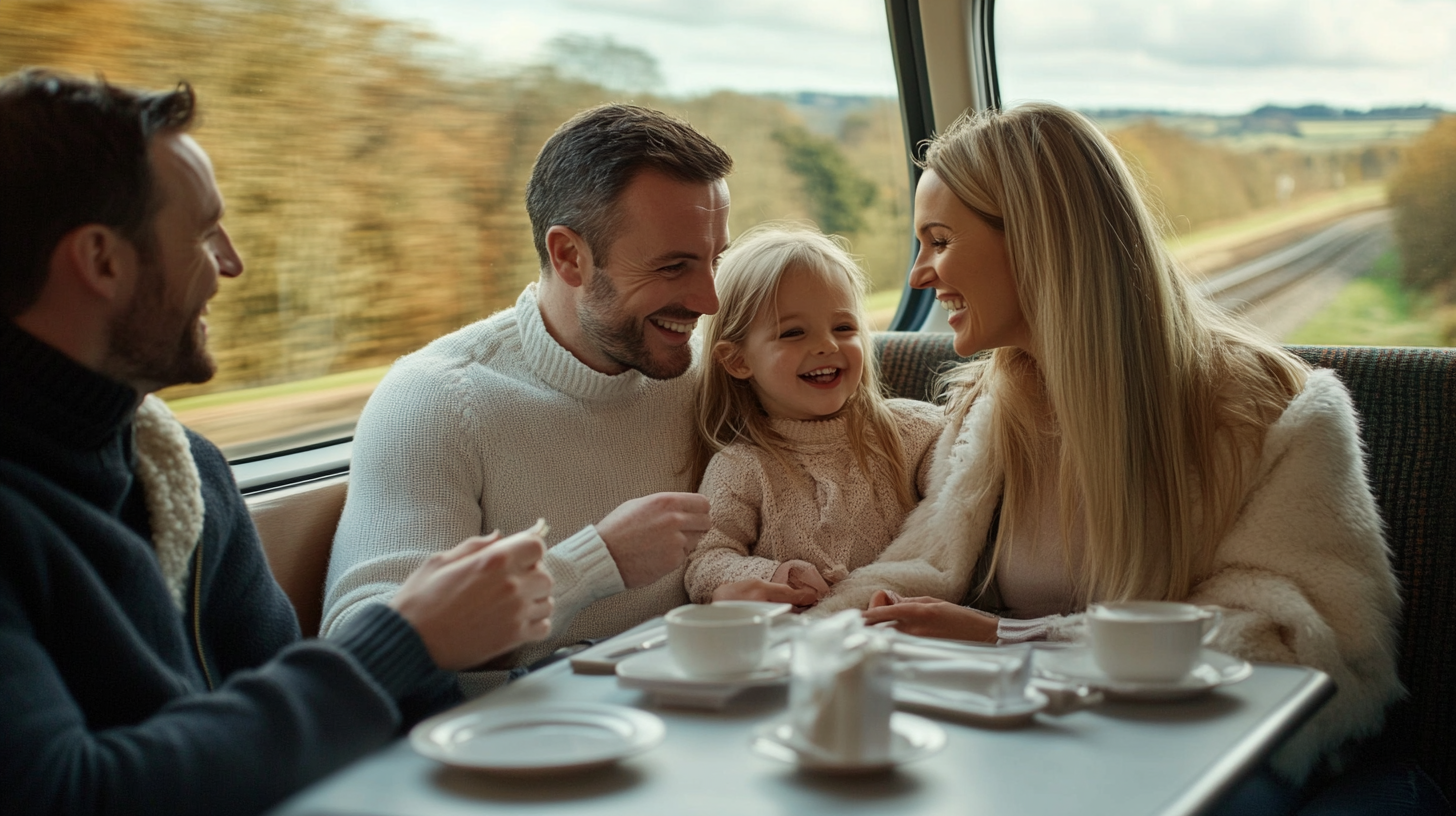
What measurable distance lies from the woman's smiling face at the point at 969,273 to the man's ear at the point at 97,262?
1219mm

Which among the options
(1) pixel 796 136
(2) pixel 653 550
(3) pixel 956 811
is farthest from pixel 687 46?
(3) pixel 956 811

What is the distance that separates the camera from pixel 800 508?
2.10 meters

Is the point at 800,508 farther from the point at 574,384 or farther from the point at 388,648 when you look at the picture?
the point at 388,648

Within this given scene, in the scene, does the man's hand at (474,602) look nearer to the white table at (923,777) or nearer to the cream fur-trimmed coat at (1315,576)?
the white table at (923,777)

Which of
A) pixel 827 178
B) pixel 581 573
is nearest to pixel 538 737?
pixel 581 573

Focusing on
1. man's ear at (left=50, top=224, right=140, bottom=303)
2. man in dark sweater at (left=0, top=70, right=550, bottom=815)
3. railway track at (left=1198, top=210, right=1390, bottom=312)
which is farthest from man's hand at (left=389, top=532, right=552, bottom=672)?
railway track at (left=1198, top=210, right=1390, bottom=312)

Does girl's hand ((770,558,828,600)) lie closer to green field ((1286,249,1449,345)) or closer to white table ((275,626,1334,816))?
white table ((275,626,1334,816))

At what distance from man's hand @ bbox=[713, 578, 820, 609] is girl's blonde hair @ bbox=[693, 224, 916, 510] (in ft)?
1.04

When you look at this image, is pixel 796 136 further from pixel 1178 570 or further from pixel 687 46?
pixel 1178 570

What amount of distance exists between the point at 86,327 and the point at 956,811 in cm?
99

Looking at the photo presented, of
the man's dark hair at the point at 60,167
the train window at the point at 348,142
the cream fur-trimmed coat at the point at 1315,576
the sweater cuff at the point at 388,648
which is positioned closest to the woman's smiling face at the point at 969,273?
the cream fur-trimmed coat at the point at 1315,576

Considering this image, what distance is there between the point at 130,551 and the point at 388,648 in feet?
0.98

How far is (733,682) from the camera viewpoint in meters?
1.24

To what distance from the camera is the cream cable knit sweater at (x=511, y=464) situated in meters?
1.77
